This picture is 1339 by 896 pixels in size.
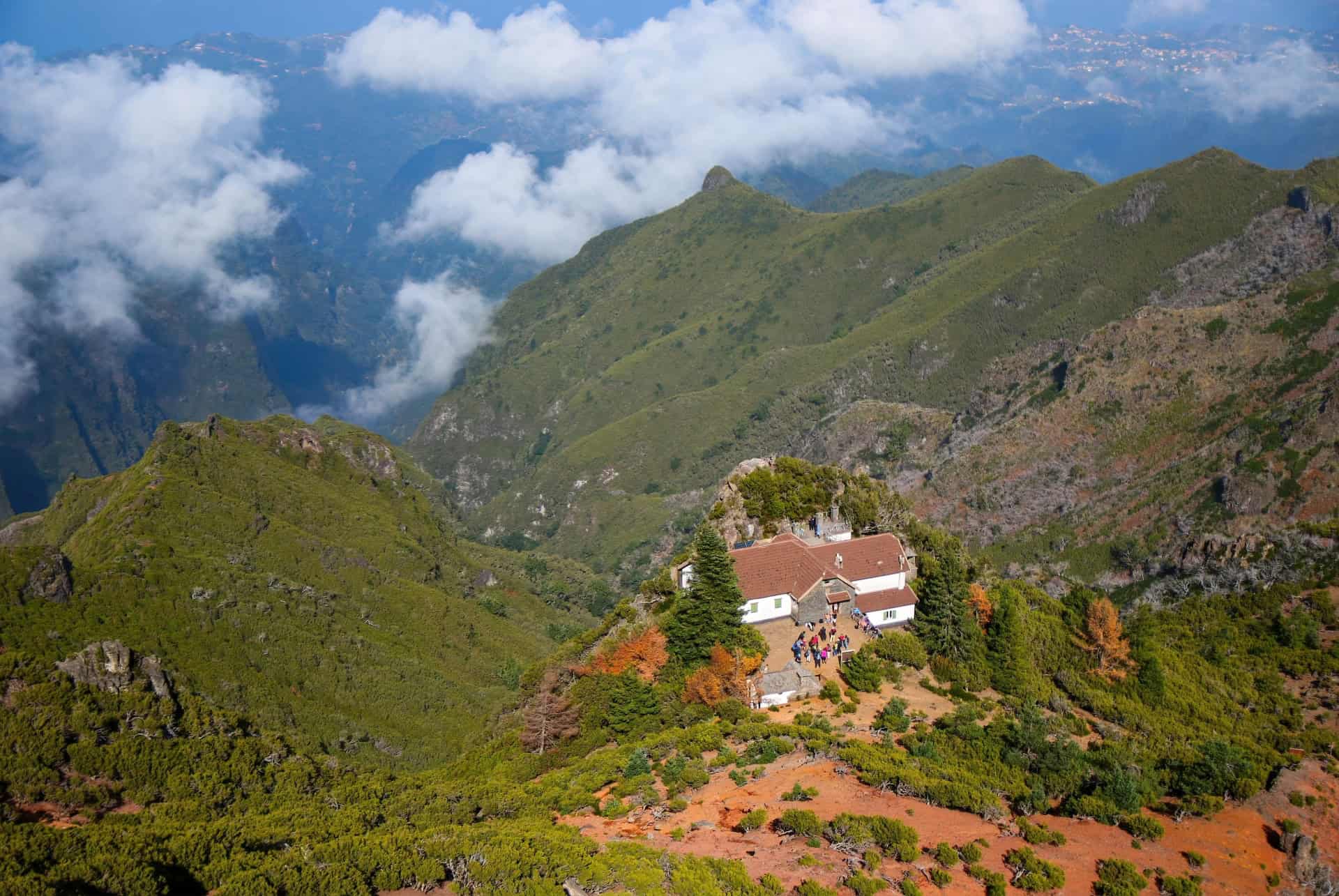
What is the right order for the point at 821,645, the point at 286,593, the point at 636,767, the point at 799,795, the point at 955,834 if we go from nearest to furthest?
the point at 955,834 < the point at 799,795 < the point at 636,767 < the point at 821,645 < the point at 286,593

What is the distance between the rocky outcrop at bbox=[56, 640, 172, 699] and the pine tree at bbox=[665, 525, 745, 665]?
30156mm

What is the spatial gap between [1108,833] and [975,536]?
349 ft

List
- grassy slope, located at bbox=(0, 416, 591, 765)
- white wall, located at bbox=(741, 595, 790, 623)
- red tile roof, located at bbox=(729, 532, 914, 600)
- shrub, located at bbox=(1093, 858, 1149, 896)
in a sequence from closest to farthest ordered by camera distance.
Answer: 1. shrub, located at bbox=(1093, 858, 1149, 896)
2. white wall, located at bbox=(741, 595, 790, 623)
3. red tile roof, located at bbox=(729, 532, 914, 600)
4. grassy slope, located at bbox=(0, 416, 591, 765)

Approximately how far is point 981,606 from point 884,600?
5895 millimetres

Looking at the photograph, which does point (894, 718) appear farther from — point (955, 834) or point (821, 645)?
point (955, 834)

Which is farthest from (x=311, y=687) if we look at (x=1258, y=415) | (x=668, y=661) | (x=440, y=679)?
(x=1258, y=415)

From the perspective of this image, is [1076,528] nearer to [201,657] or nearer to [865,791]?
[865,791]

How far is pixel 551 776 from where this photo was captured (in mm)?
44625

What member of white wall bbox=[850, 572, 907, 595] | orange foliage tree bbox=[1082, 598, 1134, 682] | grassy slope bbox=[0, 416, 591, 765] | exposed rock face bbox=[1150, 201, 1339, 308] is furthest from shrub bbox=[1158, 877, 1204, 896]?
exposed rock face bbox=[1150, 201, 1339, 308]

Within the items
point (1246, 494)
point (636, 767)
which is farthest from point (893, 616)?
point (1246, 494)

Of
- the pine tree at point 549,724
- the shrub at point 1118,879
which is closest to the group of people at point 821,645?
the pine tree at point 549,724

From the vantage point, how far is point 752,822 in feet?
112

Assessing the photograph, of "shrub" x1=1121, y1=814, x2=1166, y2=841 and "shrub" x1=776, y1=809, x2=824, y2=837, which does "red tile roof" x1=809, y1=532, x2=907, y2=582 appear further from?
"shrub" x1=776, y1=809, x2=824, y2=837

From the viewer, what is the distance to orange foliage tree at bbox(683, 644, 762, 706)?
47.7 metres
